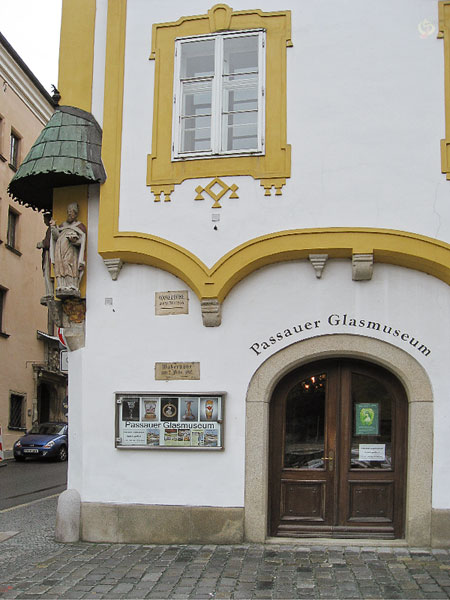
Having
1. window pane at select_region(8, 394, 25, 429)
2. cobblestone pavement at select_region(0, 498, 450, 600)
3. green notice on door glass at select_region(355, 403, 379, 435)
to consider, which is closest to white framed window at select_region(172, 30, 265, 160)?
green notice on door glass at select_region(355, 403, 379, 435)

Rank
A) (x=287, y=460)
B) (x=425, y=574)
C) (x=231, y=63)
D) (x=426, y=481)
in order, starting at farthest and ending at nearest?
(x=231, y=63), (x=287, y=460), (x=426, y=481), (x=425, y=574)

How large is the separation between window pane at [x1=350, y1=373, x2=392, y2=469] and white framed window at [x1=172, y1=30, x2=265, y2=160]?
3219 millimetres

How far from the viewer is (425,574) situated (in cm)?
726

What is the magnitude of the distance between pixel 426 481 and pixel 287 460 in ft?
5.32

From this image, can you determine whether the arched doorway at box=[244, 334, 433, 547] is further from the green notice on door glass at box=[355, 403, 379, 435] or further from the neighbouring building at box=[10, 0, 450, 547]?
the green notice on door glass at box=[355, 403, 379, 435]

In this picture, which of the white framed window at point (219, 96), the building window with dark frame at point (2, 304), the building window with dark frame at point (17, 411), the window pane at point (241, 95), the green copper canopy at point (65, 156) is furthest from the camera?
the building window with dark frame at point (17, 411)

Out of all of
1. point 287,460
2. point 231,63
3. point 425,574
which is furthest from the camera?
point 231,63

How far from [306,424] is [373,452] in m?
0.85

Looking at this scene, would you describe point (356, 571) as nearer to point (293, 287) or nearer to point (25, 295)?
point (293, 287)

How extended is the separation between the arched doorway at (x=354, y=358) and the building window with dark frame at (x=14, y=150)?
21.2 m

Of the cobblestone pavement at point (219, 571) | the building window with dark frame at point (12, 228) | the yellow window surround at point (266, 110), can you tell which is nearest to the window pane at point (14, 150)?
the building window with dark frame at point (12, 228)

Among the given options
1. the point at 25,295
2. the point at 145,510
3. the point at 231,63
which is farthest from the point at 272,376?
the point at 25,295

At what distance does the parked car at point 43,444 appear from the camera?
920 inches

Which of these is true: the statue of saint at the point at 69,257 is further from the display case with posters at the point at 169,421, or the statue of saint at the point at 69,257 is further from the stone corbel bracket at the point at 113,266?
the display case with posters at the point at 169,421
